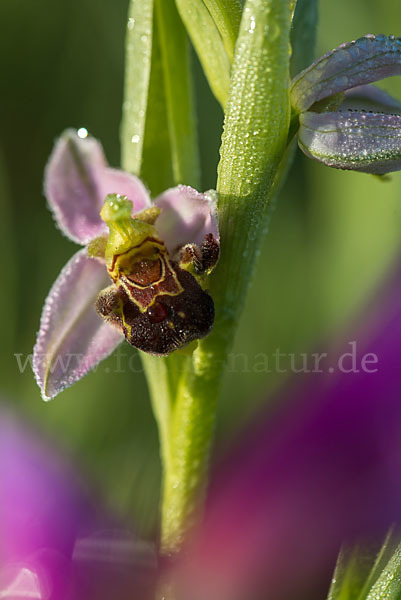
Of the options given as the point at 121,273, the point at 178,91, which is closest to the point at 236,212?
the point at 121,273

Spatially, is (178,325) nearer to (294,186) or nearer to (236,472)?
(236,472)

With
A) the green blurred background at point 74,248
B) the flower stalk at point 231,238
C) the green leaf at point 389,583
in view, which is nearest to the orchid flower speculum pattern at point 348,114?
the flower stalk at point 231,238

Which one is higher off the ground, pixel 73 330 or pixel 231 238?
pixel 231 238

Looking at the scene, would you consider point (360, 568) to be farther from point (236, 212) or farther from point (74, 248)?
point (74, 248)

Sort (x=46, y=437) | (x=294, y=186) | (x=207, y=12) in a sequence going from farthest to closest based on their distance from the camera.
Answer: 1. (x=294, y=186)
2. (x=46, y=437)
3. (x=207, y=12)

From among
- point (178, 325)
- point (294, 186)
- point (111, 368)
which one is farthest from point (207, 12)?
point (294, 186)

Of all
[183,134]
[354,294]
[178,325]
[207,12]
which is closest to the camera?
[178,325]
